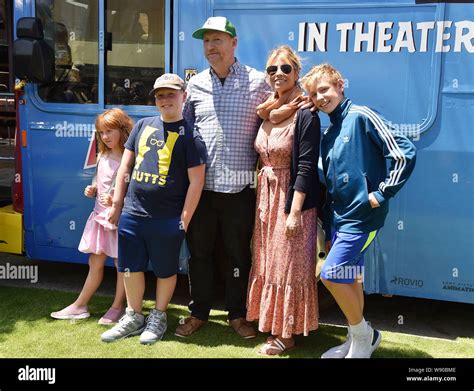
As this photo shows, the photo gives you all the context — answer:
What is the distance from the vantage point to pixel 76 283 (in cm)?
496

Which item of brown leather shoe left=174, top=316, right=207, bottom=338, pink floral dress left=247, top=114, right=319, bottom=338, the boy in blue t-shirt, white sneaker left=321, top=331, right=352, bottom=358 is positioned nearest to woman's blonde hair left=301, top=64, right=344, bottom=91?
pink floral dress left=247, top=114, right=319, bottom=338

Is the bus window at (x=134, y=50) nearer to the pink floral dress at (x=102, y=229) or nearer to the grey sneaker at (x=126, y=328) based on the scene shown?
the pink floral dress at (x=102, y=229)

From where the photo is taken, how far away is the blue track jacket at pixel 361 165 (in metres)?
2.93

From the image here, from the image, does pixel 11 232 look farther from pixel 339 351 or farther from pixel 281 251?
pixel 339 351

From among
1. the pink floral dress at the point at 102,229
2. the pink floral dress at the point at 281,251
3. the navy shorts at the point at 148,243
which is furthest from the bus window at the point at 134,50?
the pink floral dress at the point at 281,251

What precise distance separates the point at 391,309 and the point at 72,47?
3.29m

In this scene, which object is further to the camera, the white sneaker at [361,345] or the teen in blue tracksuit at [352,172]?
the white sneaker at [361,345]

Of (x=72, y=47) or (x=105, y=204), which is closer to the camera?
(x=105, y=204)

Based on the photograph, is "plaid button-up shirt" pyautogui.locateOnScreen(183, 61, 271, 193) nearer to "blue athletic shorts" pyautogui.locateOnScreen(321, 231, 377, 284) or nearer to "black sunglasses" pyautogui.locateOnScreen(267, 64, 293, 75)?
"black sunglasses" pyautogui.locateOnScreen(267, 64, 293, 75)

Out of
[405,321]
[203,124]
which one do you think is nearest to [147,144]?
[203,124]

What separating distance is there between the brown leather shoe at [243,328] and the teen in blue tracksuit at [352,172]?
0.79 meters

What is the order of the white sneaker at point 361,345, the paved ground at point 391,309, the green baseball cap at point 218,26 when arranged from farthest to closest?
the paved ground at point 391,309 → the green baseball cap at point 218,26 → the white sneaker at point 361,345

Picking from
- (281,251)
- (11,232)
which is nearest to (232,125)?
(281,251)

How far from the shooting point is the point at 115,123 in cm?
382
